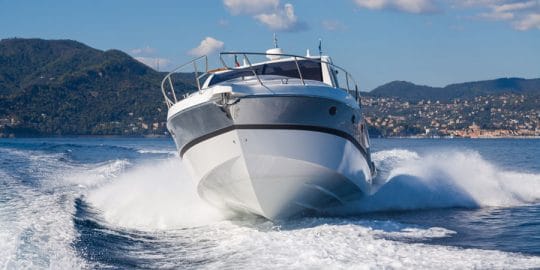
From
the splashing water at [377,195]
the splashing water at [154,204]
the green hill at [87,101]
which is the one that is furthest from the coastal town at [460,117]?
the splashing water at [154,204]

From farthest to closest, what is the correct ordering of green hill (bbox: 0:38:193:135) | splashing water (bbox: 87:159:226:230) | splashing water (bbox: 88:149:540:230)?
green hill (bbox: 0:38:193:135), splashing water (bbox: 88:149:540:230), splashing water (bbox: 87:159:226:230)

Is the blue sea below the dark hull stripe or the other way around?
below

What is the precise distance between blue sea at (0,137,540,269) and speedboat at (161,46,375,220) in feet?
1.96

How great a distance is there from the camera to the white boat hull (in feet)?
32.8

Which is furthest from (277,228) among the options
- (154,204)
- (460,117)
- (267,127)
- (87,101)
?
(460,117)

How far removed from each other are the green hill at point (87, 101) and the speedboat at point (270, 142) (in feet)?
303

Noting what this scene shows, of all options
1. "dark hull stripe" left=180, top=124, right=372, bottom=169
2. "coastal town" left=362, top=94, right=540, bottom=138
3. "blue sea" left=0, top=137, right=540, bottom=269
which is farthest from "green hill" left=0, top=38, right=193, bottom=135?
"dark hull stripe" left=180, top=124, right=372, bottom=169

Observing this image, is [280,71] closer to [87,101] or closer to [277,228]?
[277,228]

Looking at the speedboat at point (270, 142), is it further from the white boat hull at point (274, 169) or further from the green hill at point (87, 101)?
the green hill at point (87, 101)

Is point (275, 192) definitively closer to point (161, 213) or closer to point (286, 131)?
point (286, 131)

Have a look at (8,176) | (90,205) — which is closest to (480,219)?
(90,205)

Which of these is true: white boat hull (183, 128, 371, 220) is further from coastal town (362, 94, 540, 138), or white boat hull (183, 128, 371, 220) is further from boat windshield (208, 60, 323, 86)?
coastal town (362, 94, 540, 138)

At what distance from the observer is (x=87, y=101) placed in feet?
399

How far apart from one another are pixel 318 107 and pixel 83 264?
4338 millimetres
